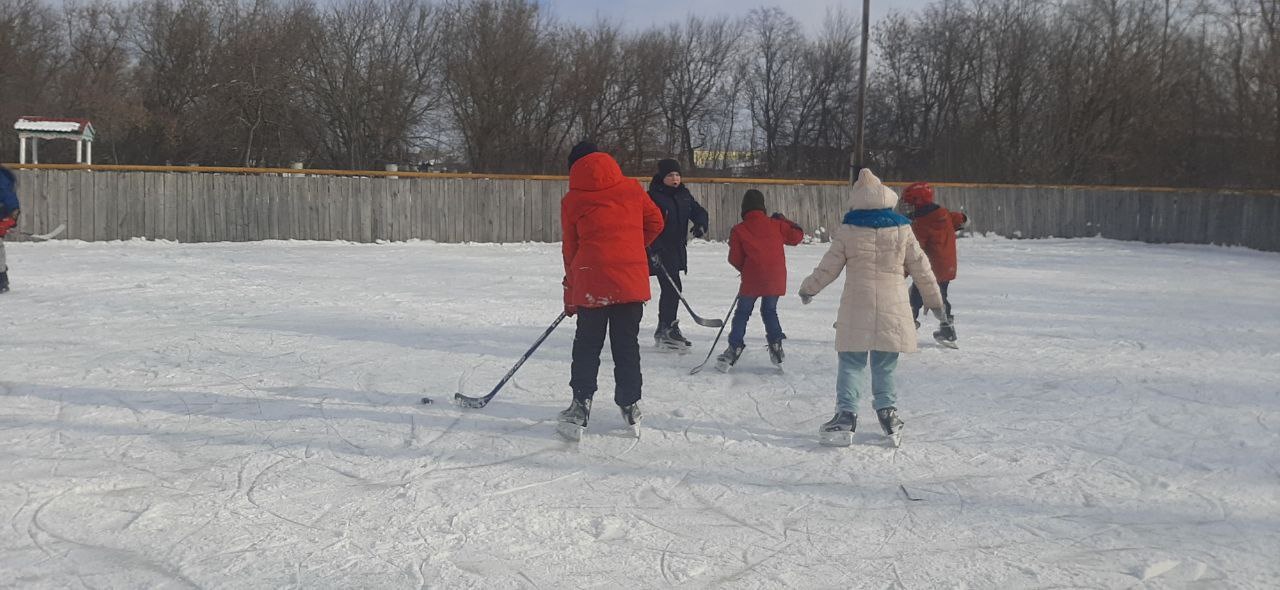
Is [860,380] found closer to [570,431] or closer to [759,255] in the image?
[570,431]

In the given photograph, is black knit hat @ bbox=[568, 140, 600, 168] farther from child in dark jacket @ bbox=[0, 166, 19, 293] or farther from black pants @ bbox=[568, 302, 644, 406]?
child in dark jacket @ bbox=[0, 166, 19, 293]

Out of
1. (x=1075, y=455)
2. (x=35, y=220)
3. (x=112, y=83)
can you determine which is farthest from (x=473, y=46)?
(x=1075, y=455)

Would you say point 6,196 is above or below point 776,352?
above

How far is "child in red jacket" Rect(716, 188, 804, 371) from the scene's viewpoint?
654 cm

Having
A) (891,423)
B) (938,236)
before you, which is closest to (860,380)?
(891,423)

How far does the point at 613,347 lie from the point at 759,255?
1.91 meters

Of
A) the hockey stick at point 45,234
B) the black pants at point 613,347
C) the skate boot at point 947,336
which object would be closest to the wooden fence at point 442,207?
the hockey stick at point 45,234

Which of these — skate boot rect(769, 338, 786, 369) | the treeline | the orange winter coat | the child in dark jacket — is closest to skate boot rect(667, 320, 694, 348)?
skate boot rect(769, 338, 786, 369)

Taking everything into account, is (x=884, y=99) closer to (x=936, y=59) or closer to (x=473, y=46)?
(x=936, y=59)

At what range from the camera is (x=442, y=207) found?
19.7m

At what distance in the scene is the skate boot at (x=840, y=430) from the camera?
15.6 feet

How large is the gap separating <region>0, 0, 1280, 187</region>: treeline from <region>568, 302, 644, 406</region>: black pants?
27.9 m

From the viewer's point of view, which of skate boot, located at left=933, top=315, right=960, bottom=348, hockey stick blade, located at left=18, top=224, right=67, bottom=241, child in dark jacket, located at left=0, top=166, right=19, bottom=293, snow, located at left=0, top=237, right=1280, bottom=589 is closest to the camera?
snow, located at left=0, top=237, right=1280, bottom=589

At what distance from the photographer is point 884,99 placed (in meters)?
40.4
